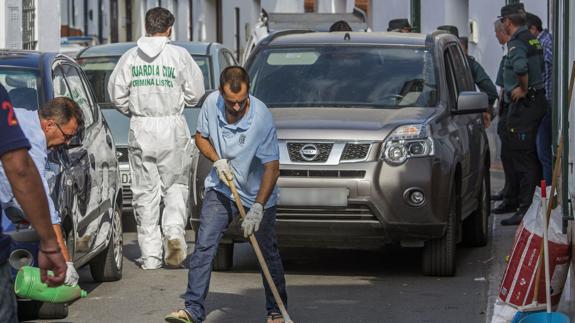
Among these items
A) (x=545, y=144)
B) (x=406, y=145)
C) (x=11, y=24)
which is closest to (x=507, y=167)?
(x=545, y=144)

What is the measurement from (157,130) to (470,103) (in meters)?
2.32

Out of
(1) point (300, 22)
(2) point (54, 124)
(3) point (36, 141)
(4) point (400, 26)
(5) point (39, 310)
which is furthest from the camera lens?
(1) point (300, 22)

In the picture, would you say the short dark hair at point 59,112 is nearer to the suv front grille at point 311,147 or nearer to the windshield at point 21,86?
the windshield at point 21,86

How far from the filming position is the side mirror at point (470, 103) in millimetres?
10570

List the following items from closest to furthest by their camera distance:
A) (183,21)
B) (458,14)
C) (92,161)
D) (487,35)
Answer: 1. (92,161)
2. (487,35)
3. (458,14)
4. (183,21)

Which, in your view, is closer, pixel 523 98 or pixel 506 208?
pixel 523 98

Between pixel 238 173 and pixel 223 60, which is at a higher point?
pixel 223 60

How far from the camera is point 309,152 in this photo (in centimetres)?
978

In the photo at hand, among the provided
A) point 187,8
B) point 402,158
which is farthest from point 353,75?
point 187,8

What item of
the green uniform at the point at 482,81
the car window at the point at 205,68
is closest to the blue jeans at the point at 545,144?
the green uniform at the point at 482,81

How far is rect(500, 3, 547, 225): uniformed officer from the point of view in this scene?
1288cm

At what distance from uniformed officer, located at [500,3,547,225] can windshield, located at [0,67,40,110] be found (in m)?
5.17

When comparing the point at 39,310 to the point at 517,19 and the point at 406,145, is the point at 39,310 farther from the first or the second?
the point at 517,19

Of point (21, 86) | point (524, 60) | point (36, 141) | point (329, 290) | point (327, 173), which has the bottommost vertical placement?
point (329, 290)
